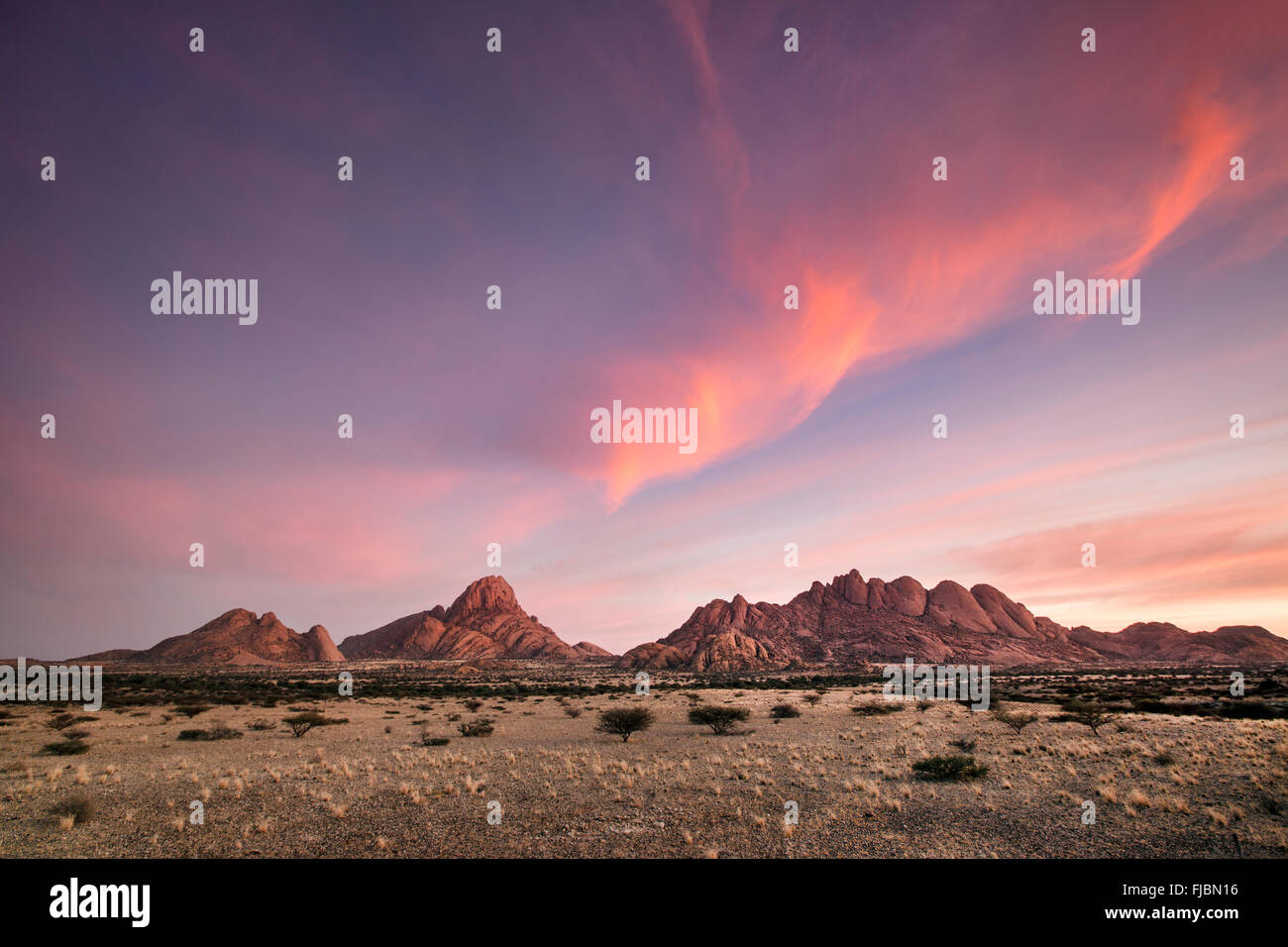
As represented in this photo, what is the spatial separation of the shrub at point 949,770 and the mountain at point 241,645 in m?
175

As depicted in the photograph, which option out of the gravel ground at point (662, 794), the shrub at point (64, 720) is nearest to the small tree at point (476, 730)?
the gravel ground at point (662, 794)

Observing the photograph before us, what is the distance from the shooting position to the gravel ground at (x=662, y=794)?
484 inches

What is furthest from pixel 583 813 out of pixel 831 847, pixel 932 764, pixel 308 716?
pixel 308 716

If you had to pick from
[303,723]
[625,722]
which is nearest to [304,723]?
[303,723]

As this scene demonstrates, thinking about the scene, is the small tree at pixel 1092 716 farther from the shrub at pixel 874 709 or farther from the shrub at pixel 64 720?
the shrub at pixel 64 720

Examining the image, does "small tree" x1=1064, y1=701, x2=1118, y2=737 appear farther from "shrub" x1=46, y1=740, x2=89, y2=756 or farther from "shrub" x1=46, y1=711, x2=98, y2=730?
"shrub" x1=46, y1=711, x2=98, y2=730

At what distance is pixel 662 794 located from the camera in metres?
16.4

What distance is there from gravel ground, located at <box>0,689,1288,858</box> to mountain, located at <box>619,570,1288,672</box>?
87.9m

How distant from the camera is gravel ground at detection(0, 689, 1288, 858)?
12281mm
